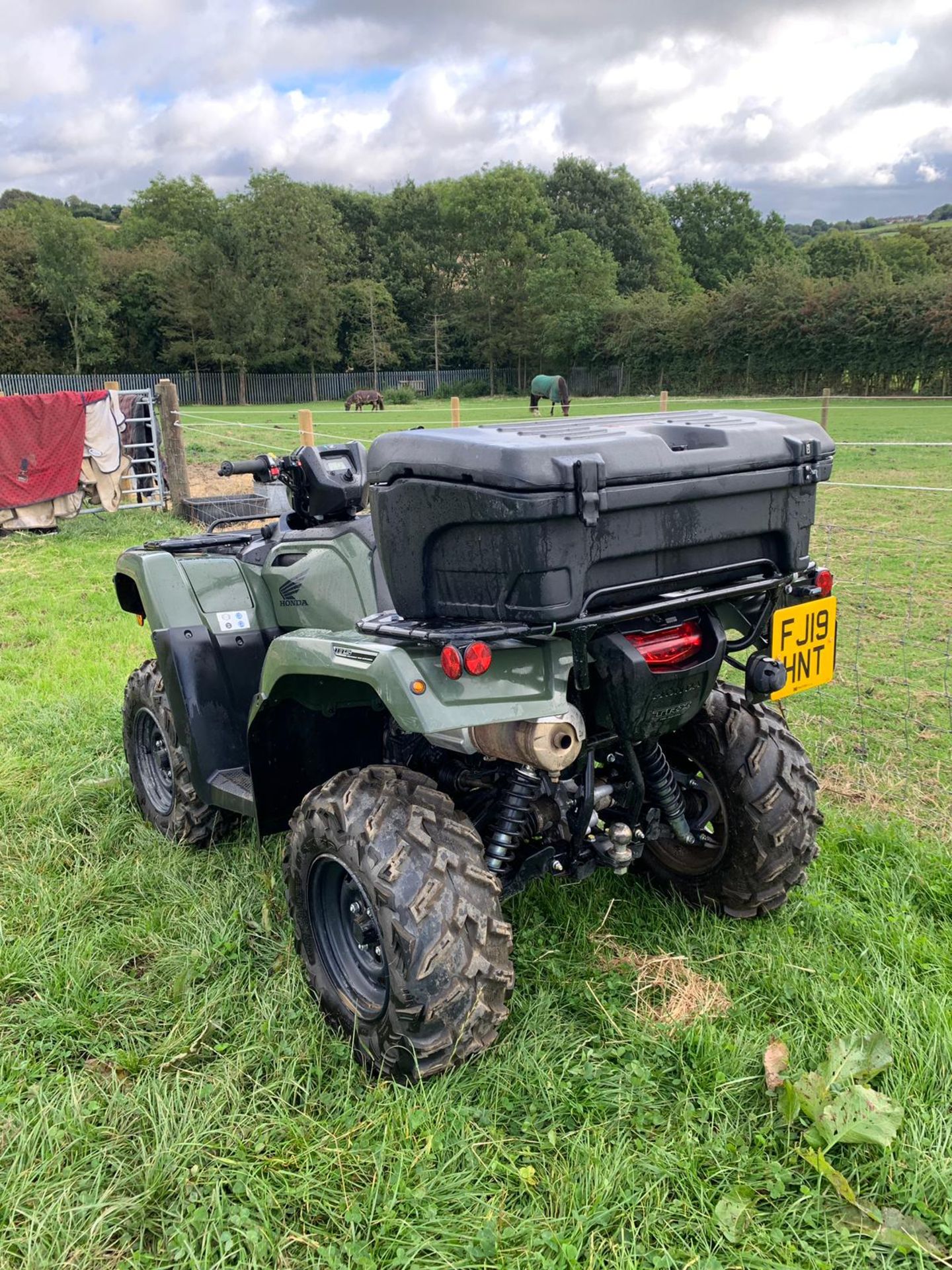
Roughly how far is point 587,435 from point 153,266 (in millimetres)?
58934

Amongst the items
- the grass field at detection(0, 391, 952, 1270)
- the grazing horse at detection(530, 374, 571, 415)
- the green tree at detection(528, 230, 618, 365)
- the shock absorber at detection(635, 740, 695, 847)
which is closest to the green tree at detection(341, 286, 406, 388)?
the green tree at detection(528, 230, 618, 365)

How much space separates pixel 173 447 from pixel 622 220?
63219 mm

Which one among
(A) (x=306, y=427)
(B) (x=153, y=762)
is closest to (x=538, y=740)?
(B) (x=153, y=762)

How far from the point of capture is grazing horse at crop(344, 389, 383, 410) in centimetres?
4106

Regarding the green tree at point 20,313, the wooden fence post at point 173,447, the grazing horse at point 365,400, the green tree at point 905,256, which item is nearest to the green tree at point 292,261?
the green tree at point 20,313

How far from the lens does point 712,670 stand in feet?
8.17

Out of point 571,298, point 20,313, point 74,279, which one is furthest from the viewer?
point 20,313

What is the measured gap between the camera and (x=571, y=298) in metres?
50.8

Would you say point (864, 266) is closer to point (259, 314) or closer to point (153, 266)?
point (259, 314)

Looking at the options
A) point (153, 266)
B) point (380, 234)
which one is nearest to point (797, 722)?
point (153, 266)

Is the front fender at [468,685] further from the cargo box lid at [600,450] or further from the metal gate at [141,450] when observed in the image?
the metal gate at [141,450]

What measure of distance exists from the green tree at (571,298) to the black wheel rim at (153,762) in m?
47.8

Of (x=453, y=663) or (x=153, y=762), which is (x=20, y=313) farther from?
(x=453, y=663)

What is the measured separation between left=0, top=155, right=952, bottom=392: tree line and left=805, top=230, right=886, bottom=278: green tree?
0.54 ft
